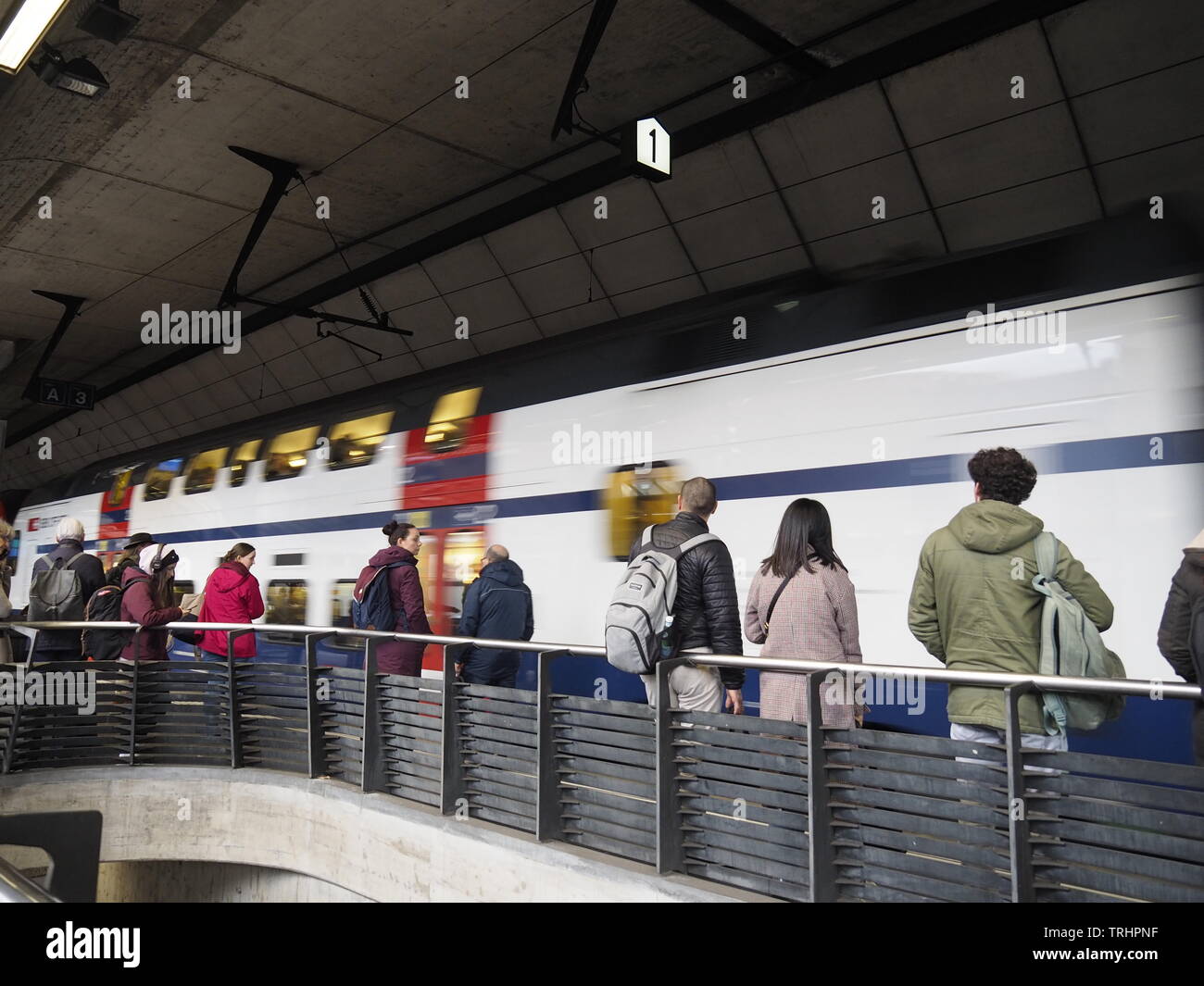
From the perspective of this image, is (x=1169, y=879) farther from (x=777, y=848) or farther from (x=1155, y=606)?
(x=1155, y=606)

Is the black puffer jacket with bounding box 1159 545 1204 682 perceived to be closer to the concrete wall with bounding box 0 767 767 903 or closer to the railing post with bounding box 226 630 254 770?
the concrete wall with bounding box 0 767 767 903

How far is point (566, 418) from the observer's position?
7703 mm

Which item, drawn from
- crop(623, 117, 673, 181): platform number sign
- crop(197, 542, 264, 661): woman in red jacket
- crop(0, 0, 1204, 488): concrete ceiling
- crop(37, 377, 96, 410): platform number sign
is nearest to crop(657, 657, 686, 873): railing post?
crop(0, 0, 1204, 488): concrete ceiling

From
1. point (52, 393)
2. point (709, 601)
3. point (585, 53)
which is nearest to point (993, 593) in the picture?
point (709, 601)

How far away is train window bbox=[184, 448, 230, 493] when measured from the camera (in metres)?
12.5

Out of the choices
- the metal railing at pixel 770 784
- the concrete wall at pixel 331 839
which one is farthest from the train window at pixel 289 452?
the metal railing at pixel 770 784

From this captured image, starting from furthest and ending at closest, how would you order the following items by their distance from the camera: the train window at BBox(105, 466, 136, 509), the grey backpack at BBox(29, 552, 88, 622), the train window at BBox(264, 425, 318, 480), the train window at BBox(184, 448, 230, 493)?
1. the train window at BBox(105, 466, 136, 509)
2. the train window at BBox(184, 448, 230, 493)
3. the train window at BBox(264, 425, 318, 480)
4. the grey backpack at BBox(29, 552, 88, 622)

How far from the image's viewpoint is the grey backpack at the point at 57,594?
24.7ft

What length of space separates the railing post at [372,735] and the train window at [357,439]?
4.12m

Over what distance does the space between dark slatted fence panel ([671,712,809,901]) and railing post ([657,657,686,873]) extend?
3 cm

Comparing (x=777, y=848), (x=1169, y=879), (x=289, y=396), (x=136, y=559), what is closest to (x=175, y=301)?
(x=289, y=396)

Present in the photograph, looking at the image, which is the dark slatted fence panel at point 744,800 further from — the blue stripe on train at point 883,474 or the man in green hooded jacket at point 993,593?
the blue stripe on train at point 883,474

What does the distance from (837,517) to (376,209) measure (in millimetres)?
9141

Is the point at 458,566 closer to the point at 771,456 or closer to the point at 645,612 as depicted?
the point at 771,456
